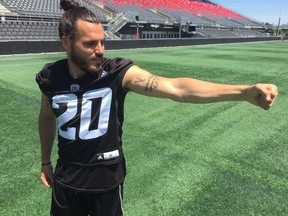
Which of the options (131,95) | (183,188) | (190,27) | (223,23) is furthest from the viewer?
(223,23)

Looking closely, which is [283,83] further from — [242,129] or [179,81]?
[179,81]

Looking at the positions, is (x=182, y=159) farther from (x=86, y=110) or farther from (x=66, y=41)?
(x=66, y=41)

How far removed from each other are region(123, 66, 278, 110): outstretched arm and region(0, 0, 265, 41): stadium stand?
64.0ft

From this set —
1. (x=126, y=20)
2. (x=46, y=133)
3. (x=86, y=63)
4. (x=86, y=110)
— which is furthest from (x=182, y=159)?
(x=126, y=20)

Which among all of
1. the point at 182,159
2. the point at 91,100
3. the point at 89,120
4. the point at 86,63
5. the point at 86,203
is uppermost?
the point at 86,63

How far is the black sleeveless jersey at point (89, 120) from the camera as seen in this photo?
1.69 metres

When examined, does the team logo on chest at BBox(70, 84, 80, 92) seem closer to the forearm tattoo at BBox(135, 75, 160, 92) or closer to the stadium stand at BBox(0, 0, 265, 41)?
the forearm tattoo at BBox(135, 75, 160, 92)

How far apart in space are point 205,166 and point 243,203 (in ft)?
2.88

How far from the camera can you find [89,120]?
1.70 m

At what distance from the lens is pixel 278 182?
3.69 metres

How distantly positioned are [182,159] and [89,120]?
2.77 m

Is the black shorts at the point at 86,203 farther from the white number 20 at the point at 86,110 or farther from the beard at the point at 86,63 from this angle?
the beard at the point at 86,63

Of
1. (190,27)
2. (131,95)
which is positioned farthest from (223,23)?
Answer: (131,95)

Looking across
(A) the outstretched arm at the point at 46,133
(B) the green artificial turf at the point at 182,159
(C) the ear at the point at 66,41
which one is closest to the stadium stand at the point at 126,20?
(B) the green artificial turf at the point at 182,159
